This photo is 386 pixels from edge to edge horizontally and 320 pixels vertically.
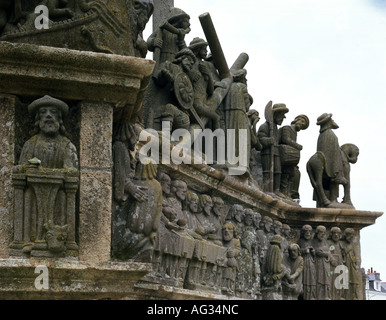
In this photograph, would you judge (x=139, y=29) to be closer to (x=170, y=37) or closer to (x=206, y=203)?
(x=206, y=203)

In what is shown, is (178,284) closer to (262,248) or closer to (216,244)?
(216,244)

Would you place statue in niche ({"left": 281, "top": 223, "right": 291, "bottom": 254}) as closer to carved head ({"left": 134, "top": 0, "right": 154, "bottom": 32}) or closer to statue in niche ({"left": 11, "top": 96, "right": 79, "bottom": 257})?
carved head ({"left": 134, "top": 0, "right": 154, "bottom": 32})

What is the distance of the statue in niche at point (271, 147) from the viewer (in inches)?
608

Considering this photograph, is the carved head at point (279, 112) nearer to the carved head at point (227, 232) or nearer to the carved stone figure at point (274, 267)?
the carved stone figure at point (274, 267)

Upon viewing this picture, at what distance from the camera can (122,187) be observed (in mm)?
7172

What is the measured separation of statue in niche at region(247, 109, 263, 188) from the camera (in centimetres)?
1489

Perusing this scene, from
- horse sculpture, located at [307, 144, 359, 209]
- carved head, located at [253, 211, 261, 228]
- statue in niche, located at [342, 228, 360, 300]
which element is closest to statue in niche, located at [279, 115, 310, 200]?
horse sculpture, located at [307, 144, 359, 209]

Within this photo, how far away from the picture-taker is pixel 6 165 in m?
6.55

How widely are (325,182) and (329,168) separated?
0.32m

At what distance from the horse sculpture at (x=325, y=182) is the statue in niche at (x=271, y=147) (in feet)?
2.35

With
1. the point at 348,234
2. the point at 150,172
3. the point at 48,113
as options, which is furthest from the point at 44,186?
the point at 348,234

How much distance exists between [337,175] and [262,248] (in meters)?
2.52
